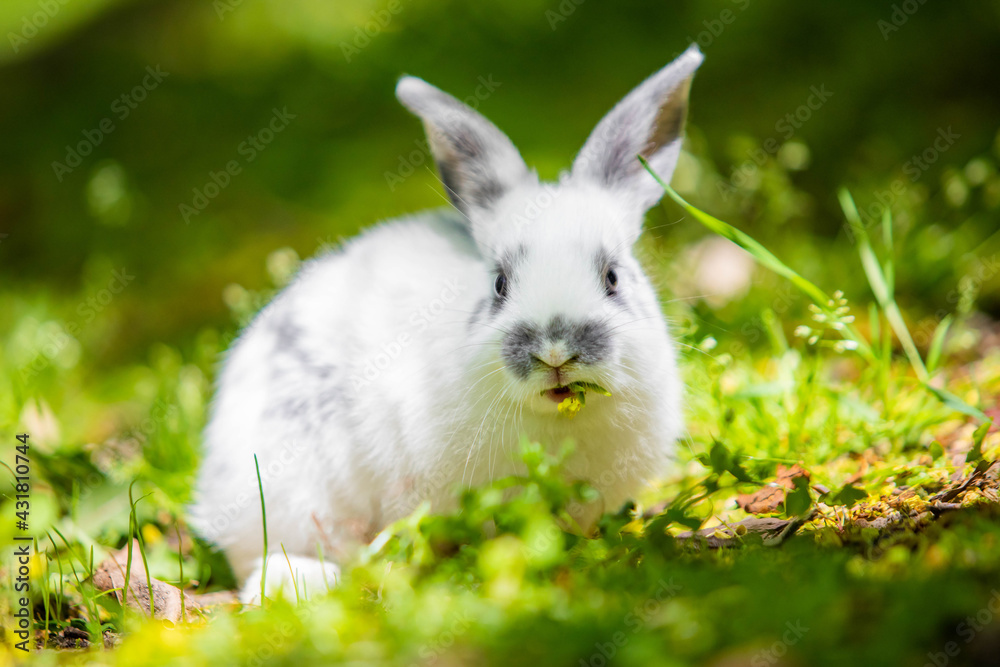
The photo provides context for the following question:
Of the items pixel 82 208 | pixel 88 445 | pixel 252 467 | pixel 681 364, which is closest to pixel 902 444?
pixel 681 364

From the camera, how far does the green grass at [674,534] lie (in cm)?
215

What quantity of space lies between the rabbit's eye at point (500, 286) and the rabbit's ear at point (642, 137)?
73 centimetres

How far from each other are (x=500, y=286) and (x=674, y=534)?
1327 millimetres

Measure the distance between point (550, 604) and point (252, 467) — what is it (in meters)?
2.27

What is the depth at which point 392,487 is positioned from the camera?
3824 millimetres

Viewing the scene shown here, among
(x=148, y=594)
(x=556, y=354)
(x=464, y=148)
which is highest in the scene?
(x=464, y=148)

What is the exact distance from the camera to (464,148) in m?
4.02

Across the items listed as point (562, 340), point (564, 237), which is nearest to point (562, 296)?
point (562, 340)

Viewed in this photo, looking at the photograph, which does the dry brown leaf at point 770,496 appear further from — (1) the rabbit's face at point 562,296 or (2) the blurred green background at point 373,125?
(2) the blurred green background at point 373,125

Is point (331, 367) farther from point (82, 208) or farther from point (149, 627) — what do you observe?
point (82, 208)

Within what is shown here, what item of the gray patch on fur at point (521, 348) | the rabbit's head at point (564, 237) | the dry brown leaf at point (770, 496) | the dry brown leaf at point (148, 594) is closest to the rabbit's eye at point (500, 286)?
the rabbit's head at point (564, 237)

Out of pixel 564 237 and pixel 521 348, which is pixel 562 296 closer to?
pixel 521 348

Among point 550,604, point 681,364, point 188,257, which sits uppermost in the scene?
point 188,257

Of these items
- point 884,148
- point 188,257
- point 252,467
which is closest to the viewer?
point 252,467
